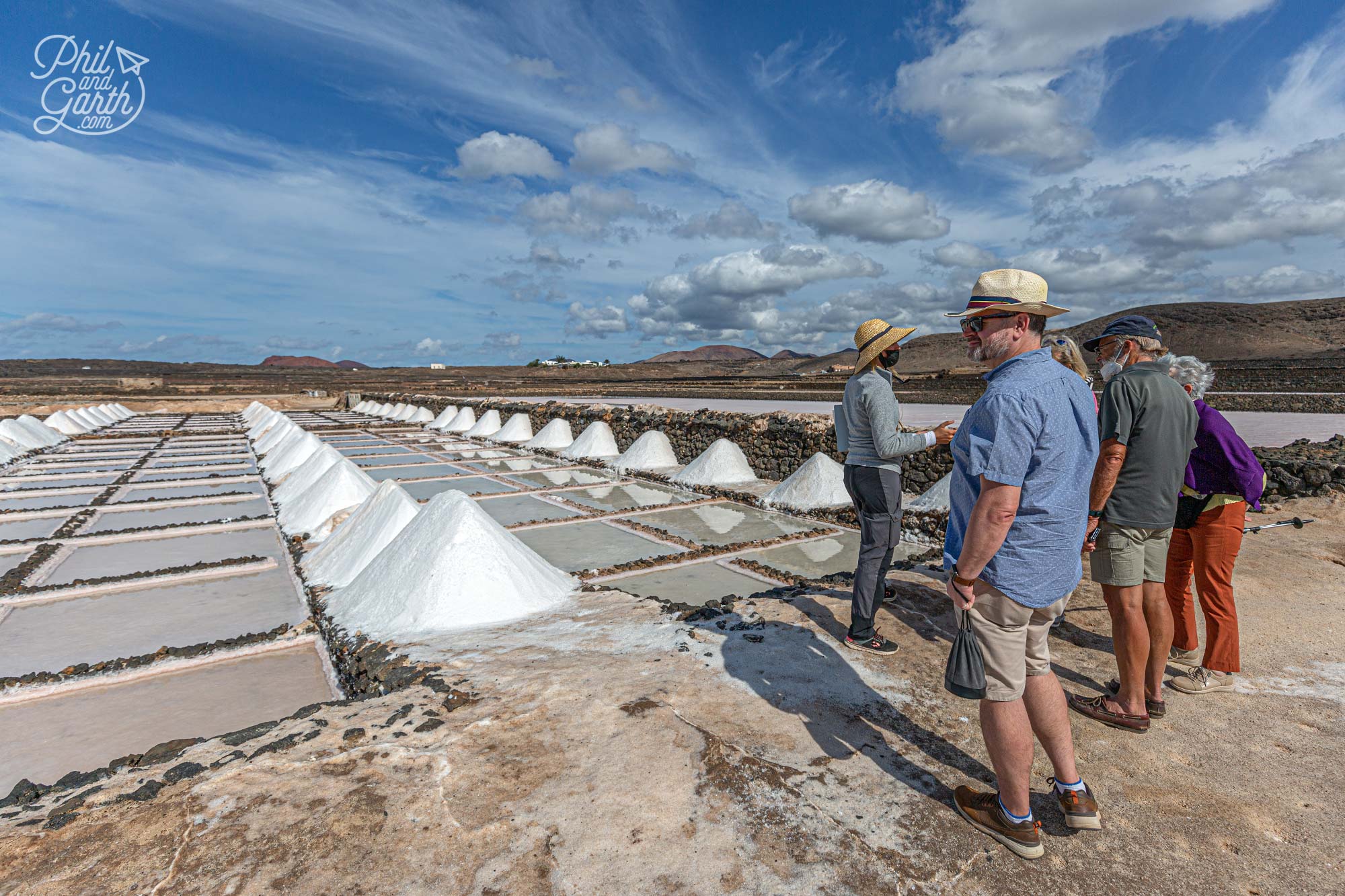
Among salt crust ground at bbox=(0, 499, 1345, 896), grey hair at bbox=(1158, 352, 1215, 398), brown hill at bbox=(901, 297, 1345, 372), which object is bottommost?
salt crust ground at bbox=(0, 499, 1345, 896)

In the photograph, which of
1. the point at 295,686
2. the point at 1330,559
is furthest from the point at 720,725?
the point at 1330,559

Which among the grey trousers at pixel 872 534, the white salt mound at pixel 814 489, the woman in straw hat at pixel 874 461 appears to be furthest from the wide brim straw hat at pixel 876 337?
the white salt mound at pixel 814 489

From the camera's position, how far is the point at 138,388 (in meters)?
45.0

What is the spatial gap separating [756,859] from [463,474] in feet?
30.3

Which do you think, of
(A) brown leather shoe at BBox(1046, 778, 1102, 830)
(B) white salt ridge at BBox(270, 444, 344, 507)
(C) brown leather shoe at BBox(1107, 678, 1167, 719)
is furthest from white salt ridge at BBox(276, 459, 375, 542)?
(C) brown leather shoe at BBox(1107, 678, 1167, 719)

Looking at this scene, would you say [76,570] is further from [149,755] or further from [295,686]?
[149,755]

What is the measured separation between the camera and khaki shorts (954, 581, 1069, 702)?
5.06ft

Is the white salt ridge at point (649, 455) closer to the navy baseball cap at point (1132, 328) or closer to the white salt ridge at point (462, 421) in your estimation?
the white salt ridge at point (462, 421)

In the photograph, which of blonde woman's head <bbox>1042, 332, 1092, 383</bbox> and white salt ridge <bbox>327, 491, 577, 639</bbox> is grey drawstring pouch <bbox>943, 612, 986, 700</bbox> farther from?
white salt ridge <bbox>327, 491, 577, 639</bbox>

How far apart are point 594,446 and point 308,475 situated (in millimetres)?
4750

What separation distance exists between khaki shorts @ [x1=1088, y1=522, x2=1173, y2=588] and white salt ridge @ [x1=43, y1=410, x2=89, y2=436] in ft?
75.2

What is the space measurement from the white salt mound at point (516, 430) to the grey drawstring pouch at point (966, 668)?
505 inches

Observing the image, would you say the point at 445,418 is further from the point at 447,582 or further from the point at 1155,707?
the point at 1155,707

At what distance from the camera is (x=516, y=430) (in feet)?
46.0
